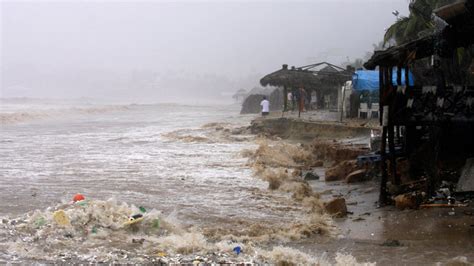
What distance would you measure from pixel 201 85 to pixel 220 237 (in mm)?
118800

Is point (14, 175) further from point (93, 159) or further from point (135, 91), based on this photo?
point (135, 91)

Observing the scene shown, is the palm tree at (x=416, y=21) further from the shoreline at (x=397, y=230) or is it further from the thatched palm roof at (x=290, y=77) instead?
the shoreline at (x=397, y=230)

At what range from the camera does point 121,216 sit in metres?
8.32

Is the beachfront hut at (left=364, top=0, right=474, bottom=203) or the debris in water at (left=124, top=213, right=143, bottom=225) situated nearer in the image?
the debris in water at (left=124, top=213, right=143, bottom=225)

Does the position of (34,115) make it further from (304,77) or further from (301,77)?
(304,77)

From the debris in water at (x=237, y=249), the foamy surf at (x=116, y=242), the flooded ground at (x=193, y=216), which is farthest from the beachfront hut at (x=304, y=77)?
the debris in water at (x=237, y=249)

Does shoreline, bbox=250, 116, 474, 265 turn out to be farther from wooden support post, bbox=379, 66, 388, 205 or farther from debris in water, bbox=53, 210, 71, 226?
debris in water, bbox=53, 210, 71, 226

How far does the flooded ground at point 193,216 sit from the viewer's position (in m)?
6.65

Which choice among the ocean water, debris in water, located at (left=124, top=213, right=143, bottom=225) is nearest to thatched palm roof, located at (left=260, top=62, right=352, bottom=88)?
the ocean water

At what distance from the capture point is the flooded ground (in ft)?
21.8

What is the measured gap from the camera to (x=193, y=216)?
8961 millimetres

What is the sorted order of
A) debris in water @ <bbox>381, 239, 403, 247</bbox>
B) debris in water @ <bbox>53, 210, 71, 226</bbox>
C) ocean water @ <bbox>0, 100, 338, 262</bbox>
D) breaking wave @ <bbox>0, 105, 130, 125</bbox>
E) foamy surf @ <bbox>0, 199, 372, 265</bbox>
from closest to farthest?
foamy surf @ <bbox>0, 199, 372, 265</bbox>, debris in water @ <bbox>381, 239, 403, 247</bbox>, ocean water @ <bbox>0, 100, 338, 262</bbox>, debris in water @ <bbox>53, 210, 71, 226</bbox>, breaking wave @ <bbox>0, 105, 130, 125</bbox>

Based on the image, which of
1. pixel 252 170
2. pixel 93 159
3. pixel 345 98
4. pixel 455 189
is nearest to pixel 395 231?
pixel 455 189

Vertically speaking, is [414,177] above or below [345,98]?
below
